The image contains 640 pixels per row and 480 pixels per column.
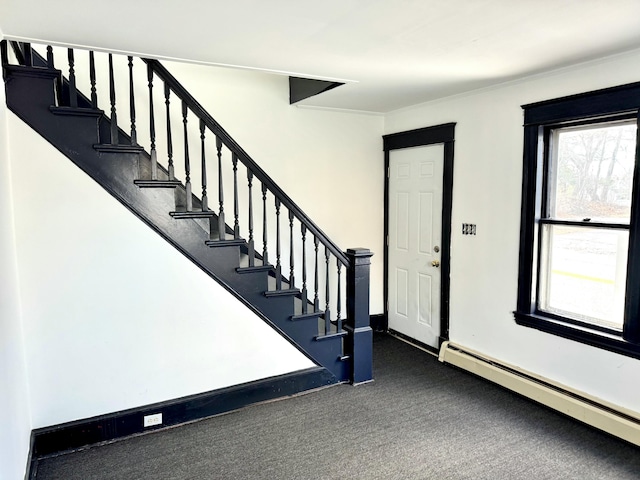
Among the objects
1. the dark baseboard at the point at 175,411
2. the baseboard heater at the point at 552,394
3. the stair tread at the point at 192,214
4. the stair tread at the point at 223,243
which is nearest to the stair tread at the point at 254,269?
the stair tread at the point at 223,243

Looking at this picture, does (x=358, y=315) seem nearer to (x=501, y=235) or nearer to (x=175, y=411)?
(x=501, y=235)

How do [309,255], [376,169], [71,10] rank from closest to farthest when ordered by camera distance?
[71,10] < [309,255] < [376,169]

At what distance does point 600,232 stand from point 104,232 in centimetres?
311

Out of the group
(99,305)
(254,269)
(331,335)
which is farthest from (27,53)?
(331,335)

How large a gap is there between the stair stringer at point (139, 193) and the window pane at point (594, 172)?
200 cm

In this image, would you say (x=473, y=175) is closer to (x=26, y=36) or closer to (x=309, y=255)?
(x=309, y=255)

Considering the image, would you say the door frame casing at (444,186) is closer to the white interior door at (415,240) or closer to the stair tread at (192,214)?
the white interior door at (415,240)

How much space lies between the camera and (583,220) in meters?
2.88


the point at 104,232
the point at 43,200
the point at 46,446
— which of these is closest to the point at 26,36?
the point at 43,200

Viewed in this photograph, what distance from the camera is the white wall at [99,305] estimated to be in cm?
243

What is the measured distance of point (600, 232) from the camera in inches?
110

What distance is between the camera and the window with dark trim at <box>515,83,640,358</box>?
2.63 m

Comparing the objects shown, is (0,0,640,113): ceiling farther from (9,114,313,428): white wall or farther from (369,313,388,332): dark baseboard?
(369,313,388,332): dark baseboard

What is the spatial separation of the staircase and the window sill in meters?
1.21
